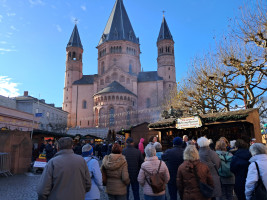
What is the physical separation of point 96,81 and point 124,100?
12.6 meters

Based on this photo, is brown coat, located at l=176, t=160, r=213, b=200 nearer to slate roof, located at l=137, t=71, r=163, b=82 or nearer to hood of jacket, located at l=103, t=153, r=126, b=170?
hood of jacket, located at l=103, t=153, r=126, b=170

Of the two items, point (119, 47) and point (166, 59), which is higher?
point (119, 47)

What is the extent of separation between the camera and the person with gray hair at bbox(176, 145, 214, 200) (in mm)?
4055

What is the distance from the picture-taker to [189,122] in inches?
543

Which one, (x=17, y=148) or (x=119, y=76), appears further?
(x=119, y=76)

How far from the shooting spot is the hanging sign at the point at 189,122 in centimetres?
1339

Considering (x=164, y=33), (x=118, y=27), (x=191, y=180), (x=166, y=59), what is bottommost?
(x=191, y=180)

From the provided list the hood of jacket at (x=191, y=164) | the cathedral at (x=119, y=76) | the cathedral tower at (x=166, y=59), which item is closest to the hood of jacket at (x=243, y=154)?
the hood of jacket at (x=191, y=164)

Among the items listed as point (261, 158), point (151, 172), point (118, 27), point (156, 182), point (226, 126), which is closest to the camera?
point (261, 158)

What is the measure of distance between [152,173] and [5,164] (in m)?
10.3

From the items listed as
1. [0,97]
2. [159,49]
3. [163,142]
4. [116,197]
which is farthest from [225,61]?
[159,49]

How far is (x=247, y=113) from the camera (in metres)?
12.1

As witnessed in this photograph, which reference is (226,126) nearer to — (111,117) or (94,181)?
(94,181)

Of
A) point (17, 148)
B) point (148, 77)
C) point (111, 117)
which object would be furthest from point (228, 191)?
point (148, 77)
